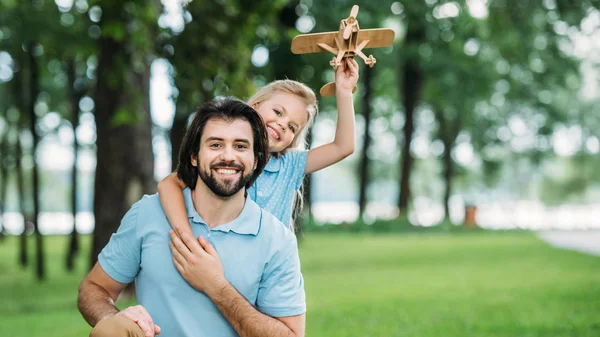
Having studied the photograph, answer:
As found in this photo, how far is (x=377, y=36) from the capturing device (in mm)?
3889

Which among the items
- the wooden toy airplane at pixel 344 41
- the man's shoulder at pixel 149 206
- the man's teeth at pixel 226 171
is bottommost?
the man's shoulder at pixel 149 206

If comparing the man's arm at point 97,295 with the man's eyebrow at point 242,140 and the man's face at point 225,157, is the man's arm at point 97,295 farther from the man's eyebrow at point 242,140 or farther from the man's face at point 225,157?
the man's eyebrow at point 242,140

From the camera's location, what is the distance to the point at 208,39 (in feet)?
36.4

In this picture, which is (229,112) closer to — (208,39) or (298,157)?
(298,157)

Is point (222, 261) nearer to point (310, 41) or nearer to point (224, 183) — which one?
point (224, 183)

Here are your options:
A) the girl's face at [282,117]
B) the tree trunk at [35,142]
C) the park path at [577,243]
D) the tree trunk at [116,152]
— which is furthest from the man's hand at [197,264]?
the park path at [577,243]

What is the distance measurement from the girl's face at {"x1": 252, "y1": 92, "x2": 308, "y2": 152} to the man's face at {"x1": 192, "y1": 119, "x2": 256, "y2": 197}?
1.26 meters

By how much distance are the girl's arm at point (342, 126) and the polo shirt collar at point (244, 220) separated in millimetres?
1042

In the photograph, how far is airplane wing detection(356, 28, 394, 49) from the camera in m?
3.87

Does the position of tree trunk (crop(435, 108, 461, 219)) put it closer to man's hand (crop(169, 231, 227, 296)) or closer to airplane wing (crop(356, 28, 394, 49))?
airplane wing (crop(356, 28, 394, 49))

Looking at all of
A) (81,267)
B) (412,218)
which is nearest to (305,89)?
(81,267)

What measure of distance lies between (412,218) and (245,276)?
88.0ft

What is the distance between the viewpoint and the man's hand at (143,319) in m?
2.98

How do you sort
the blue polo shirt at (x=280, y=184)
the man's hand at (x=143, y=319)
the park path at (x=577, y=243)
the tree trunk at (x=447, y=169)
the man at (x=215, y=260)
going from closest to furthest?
the man's hand at (x=143, y=319), the man at (x=215, y=260), the blue polo shirt at (x=280, y=184), the park path at (x=577, y=243), the tree trunk at (x=447, y=169)
